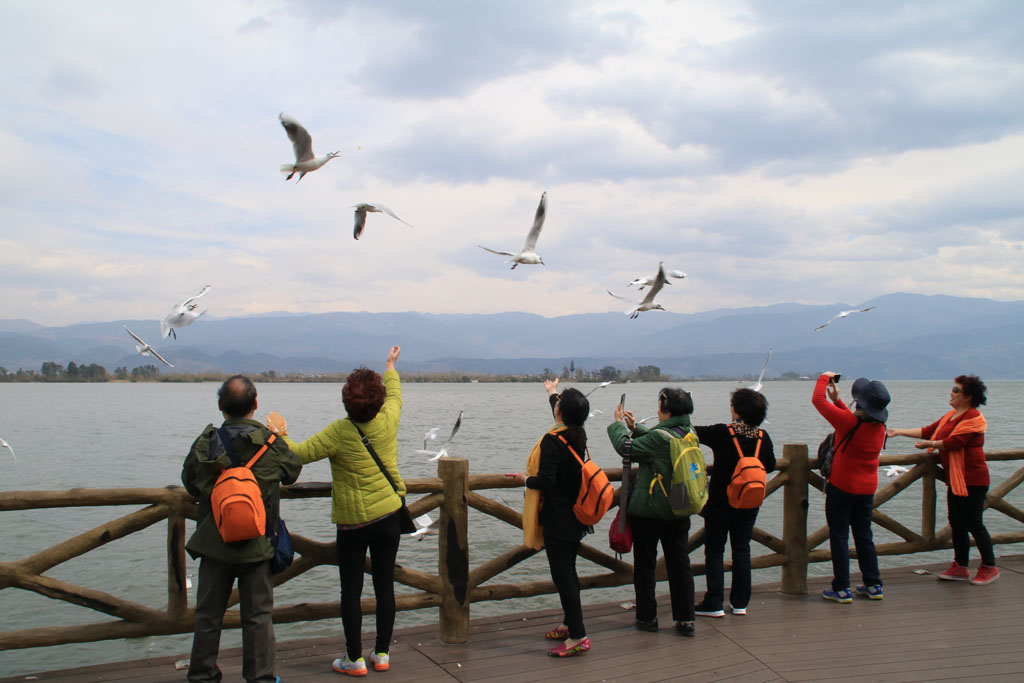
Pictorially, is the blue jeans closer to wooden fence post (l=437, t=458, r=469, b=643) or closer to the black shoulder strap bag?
wooden fence post (l=437, t=458, r=469, b=643)

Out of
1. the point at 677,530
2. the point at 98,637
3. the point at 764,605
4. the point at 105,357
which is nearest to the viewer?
the point at 98,637

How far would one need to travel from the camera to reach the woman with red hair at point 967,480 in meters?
6.41

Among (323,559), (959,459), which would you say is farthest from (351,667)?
(959,459)

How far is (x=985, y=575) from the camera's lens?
647 centimetres

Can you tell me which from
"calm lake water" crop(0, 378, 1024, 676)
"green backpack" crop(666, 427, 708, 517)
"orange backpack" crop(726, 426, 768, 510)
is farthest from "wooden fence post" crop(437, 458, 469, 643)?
"calm lake water" crop(0, 378, 1024, 676)

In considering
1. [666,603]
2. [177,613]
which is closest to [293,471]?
[177,613]

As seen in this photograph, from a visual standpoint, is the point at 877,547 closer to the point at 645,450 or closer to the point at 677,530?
the point at 677,530

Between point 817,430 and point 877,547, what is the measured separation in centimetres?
4150

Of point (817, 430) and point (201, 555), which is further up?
point (201, 555)

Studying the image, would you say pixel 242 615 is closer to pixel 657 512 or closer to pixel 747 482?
pixel 657 512

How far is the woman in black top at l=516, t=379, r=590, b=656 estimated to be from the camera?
4.51 m

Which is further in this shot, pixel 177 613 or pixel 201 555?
pixel 177 613

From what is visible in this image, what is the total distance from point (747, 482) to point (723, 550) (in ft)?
2.17

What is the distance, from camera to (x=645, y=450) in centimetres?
487
